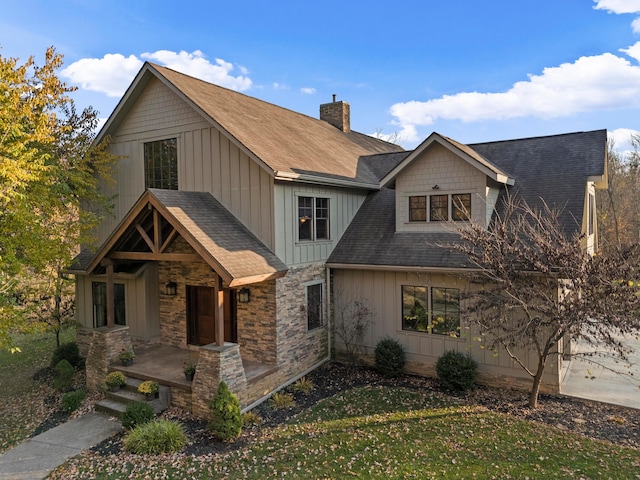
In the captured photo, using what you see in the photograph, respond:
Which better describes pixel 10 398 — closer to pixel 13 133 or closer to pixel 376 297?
pixel 13 133

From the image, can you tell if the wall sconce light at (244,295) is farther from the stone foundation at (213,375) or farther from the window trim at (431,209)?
the window trim at (431,209)

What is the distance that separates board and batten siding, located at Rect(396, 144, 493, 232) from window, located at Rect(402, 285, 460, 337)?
1.89 meters

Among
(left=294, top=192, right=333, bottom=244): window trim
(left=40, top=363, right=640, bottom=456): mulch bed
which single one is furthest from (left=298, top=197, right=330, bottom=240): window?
(left=40, top=363, right=640, bottom=456): mulch bed

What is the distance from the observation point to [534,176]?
12.7 meters

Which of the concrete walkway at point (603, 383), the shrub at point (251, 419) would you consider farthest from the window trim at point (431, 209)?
the shrub at point (251, 419)

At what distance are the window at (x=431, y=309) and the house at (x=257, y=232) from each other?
0.22 feet

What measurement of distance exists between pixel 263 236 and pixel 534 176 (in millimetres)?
8501

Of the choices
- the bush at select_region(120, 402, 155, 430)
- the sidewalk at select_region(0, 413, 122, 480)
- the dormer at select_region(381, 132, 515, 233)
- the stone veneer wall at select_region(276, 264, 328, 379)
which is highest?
the dormer at select_region(381, 132, 515, 233)

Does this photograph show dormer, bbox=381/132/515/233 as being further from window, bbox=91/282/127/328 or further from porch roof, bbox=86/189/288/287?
window, bbox=91/282/127/328

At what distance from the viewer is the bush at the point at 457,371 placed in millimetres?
10250

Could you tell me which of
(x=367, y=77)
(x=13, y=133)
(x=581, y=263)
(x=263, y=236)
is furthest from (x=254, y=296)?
(x=367, y=77)

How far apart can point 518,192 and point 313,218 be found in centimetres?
618

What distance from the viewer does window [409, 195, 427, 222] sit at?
12375mm

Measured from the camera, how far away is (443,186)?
1192 centimetres
